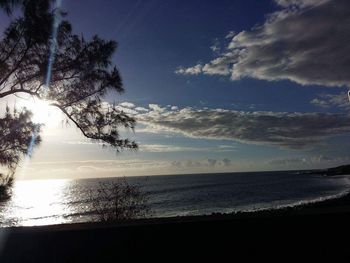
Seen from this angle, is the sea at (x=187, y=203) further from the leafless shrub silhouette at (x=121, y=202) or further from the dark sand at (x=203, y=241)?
the dark sand at (x=203, y=241)

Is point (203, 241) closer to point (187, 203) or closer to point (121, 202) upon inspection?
point (121, 202)

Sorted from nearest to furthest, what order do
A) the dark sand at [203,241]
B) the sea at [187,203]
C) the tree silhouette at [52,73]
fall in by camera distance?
the dark sand at [203,241], the tree silhouette at [52,73], the sea at [187,203]

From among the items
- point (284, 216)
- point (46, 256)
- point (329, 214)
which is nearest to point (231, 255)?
point (284, 216)

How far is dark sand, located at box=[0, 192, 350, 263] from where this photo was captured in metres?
3.62

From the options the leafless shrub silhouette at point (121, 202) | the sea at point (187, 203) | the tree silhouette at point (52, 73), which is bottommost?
the sea at point (187, 203)

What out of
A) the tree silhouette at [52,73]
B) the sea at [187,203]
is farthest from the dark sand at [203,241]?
the sea at [187,203]

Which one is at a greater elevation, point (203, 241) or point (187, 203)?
point (203, 241)

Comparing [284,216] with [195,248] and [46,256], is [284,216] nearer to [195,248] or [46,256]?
[195,248]

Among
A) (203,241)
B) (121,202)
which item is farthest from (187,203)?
(203,241)

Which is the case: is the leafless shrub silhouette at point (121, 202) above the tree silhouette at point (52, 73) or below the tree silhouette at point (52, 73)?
below

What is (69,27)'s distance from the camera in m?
10.2

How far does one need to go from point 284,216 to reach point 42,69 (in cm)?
834

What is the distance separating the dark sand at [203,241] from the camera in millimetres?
3619

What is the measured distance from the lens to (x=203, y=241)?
374cm
